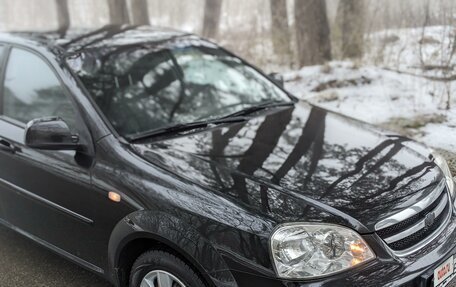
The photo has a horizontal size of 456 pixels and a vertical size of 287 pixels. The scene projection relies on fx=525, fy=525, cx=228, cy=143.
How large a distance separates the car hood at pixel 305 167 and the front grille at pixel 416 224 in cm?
5

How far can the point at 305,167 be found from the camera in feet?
8.86

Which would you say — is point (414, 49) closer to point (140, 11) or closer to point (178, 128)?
point (178, 128)

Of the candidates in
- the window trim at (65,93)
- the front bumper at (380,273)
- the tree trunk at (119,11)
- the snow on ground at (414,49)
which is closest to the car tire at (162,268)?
the front bumper at (380,273)

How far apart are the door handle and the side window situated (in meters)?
0.17

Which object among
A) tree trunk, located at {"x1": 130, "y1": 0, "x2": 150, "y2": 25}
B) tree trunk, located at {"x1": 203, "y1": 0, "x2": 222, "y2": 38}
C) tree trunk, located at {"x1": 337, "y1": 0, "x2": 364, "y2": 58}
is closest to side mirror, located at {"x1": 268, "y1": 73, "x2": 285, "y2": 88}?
tree trunk, located at {"x1": 337, "y1": 0, "x2": 364, "y2": 58}

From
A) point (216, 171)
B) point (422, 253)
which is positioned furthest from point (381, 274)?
point (216, 171)

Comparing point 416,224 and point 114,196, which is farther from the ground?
point 114,196

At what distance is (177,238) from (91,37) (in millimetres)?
1964

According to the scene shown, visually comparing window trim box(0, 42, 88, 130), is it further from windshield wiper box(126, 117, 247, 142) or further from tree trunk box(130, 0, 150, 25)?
tree trunk box(130, 0, 150, 25)

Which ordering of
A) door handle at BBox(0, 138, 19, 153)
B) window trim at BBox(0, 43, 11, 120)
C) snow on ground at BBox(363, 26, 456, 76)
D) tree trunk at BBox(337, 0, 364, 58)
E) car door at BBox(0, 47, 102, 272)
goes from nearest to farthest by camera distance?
car door at BBox(0, 47, 102, 272), door handle at BBox(0, 138, 19, 153), window trim at BBox(0, 43, 11, 120), snow on ground at BBox(363, 26, 456, 76), tree trunk at BBox(337, 0, 364, 58)

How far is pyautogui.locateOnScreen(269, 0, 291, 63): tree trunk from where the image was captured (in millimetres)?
8633

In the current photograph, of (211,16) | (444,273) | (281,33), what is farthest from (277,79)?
(211,16)

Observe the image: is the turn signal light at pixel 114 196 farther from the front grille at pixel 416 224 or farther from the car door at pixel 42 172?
the front grille at pixel 416 224

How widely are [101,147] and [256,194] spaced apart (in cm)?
95
